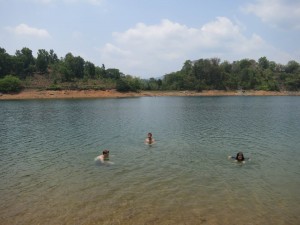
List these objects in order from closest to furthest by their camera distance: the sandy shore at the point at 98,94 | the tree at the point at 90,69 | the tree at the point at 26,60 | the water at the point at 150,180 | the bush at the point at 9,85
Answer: the water at the point at 150,180, the bush at the point at 9,85, the sandy shore at the point at 98,94, the tree at the point at 26,60, the tree at the point at 90,69

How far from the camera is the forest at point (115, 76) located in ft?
455

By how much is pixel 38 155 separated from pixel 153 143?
11403 mm

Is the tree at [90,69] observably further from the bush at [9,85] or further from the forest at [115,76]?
the bush at [9,85]

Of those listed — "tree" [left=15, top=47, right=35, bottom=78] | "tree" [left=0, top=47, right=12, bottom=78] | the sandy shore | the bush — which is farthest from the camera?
"tree" [left=15, top=47, right=35, bottom=78]

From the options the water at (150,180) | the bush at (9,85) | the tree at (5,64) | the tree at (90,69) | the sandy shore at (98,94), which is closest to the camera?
the water at (150,180)

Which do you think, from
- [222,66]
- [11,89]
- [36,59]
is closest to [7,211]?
[11,89]

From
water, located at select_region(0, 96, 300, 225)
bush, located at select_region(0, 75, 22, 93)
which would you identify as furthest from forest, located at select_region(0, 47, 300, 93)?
water, located at select_region(0, 96, 300, 225)

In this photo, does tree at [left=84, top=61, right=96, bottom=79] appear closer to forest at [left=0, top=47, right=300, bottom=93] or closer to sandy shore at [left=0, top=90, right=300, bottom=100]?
forest at [left=0, top=47, right=300, bottom=93]

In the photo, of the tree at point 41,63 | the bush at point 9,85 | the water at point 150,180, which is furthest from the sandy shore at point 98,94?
the water at point 150,180

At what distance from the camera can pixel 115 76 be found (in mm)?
160375

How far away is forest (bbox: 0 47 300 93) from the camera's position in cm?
13875

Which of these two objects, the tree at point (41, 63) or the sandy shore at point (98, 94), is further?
the tree at point (41, 63)

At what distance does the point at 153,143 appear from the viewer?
31.8 m

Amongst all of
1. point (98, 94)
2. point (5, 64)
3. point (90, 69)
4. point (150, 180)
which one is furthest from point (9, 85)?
point (150, 180)
